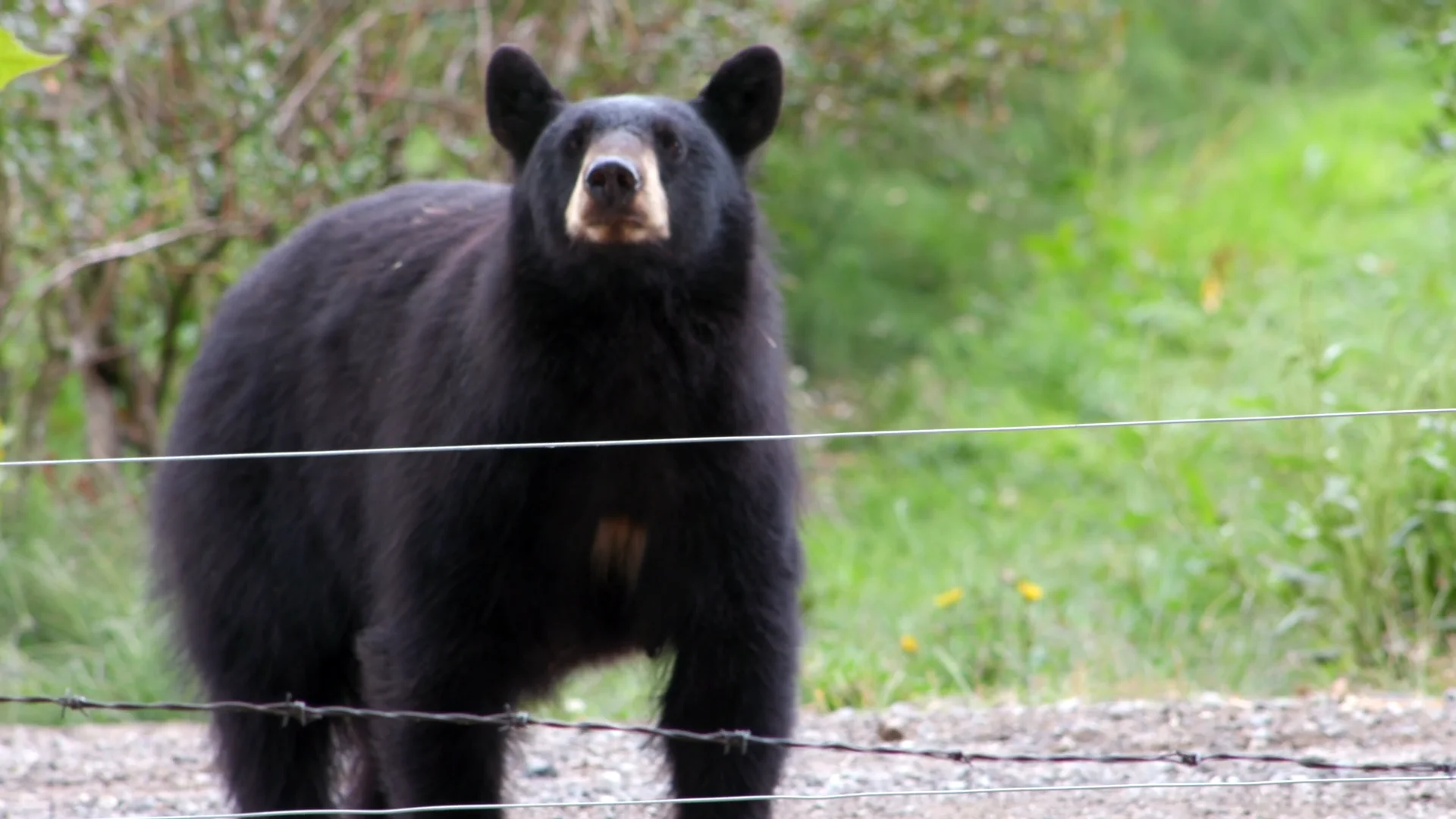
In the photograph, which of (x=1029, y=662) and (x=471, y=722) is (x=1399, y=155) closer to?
(x=1029, y=662)

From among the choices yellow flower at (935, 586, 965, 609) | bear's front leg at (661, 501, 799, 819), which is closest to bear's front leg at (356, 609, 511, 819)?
bear's front leg at (661, 501, 799, 819)

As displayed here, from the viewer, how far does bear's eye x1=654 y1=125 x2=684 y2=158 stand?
3695mm

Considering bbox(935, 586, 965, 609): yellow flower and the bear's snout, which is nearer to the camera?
the bear's snout

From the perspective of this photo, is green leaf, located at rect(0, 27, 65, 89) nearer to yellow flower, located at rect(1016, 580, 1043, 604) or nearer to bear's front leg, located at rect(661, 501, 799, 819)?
bear's front leg, located at rect(661, 501, 799, 819)

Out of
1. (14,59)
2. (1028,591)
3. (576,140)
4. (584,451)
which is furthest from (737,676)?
(1028,591)

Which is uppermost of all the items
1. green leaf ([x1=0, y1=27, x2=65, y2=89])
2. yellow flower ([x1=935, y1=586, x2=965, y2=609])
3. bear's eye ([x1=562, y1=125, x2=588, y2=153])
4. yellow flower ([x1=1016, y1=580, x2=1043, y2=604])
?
green leaf ([x1=0, y1=27, x2=65, y2=89])

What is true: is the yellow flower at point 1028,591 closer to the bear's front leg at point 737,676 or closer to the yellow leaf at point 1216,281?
the bear's front leg at point 737,676

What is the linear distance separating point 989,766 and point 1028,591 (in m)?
1.57

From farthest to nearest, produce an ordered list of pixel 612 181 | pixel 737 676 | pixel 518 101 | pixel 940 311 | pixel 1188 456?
1. pixel 940 311
2. pixel 1188 456
3. pixel 518 101
4. pixel 737 676
5. pixel 612 181

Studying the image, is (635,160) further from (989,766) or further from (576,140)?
(989,766)

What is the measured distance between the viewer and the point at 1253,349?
9.21 m

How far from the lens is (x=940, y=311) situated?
35.7 feet

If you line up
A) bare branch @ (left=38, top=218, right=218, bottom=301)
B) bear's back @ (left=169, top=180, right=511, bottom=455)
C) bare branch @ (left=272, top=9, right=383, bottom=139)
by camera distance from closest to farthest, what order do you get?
bear's back @ (left=169, top=180, right=511, bottom=455)
bare branch @ (left=38, top=218, right=218, bottom=301)
bare branch @ (left=272, top=9, right=383, bottom=139)

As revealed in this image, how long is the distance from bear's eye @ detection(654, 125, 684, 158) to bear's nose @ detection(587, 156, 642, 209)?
0.74ft
